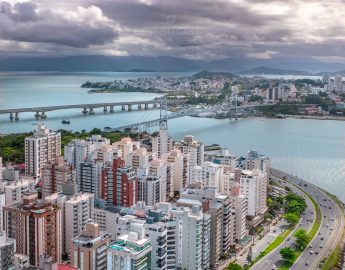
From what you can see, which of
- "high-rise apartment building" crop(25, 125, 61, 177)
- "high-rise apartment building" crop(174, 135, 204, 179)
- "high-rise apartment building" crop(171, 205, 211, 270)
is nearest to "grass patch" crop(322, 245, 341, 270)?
"high-rise apartment building" crop(171, 205, 211, 270)

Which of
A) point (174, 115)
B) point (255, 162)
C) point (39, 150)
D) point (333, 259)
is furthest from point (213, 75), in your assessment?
point (333, 259)

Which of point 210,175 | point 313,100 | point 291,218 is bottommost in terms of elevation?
Result: point 291,218

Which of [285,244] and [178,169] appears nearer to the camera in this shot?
[285,244]

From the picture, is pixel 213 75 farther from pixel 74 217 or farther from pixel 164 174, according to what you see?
pixel 74 217

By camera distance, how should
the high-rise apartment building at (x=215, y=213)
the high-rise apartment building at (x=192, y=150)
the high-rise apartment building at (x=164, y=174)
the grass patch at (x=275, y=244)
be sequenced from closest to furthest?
the high-rise apartment building at (x=215, y=213) → the grass patch at (x=275, y=244) → the high-rise apartment building at (x=164, y=174) → the high-rise apartment building at (x=192, y=150)

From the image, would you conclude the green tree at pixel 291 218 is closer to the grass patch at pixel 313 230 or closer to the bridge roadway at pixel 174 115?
the grass patch at pixel 313 230

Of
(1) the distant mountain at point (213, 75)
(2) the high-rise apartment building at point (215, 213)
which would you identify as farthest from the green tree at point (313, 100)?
(2) the high-rise apartment building at point (215, 213)
